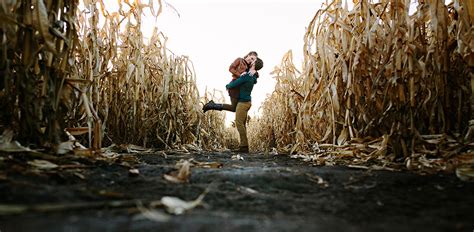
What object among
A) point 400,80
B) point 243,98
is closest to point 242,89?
point 243,98

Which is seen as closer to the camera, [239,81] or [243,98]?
[239,81]

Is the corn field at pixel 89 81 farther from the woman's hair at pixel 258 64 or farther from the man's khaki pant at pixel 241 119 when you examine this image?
the woman's hair at pixel 258 64

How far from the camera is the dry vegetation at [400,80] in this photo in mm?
1739

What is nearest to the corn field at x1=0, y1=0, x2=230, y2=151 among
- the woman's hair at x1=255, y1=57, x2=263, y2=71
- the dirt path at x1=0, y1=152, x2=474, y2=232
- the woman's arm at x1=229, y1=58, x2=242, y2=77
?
the dirt path at x1=0, y1=152, x2=474, y2=232

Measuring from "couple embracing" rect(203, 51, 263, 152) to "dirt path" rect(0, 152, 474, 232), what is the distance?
136 inches

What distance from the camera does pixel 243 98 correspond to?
4875 mm

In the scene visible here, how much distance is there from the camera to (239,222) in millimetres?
688

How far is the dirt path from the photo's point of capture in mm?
658

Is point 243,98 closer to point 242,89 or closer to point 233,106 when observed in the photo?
point 242,89

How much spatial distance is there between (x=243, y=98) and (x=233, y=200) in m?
3.98

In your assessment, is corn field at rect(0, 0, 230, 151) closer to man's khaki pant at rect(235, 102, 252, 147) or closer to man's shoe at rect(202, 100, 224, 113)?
man's shoe at rect(202, 100, 224, 113)

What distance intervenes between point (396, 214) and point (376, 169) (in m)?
0.78

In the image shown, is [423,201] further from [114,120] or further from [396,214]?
[114,120]

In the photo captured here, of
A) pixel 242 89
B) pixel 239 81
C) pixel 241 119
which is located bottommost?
pixel 241 119
